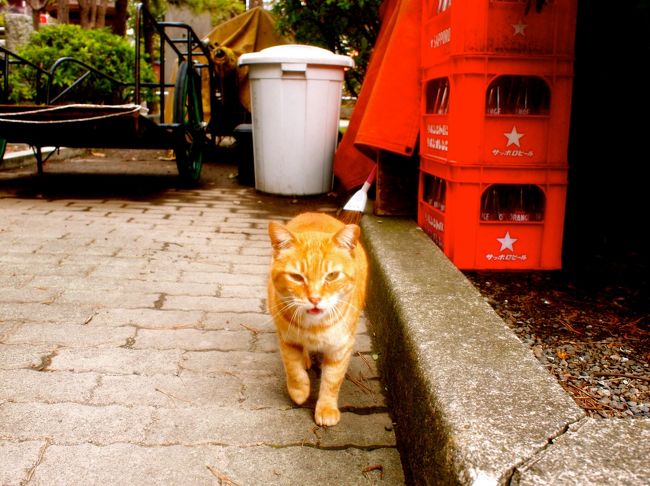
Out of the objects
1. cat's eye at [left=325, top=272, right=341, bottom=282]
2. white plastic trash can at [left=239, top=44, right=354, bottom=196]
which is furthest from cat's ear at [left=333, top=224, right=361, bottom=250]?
white plastic trash can at [left=239, top=44, right=354, bottom=196]

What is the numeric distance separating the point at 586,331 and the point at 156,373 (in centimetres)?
166

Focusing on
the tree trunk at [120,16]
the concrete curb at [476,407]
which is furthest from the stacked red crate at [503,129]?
the tree trunk at [120,16]

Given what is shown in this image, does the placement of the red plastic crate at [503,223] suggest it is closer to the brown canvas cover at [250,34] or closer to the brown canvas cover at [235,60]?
the brown canvas cover at [235,60]

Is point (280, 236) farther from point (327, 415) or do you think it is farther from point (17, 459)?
point (17, 459)

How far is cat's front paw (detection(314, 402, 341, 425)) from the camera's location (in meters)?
2.03

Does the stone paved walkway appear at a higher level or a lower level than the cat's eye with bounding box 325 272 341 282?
lower

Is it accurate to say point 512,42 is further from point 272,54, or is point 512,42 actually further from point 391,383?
point 272,54

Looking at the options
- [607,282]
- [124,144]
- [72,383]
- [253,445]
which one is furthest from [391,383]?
[124,144]

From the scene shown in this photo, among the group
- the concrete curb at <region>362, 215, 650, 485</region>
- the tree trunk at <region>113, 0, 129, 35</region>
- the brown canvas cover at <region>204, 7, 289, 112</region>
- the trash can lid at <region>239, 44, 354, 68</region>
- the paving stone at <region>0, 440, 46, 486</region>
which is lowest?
the paving stone at <region>0, 440, 46, 486</region>

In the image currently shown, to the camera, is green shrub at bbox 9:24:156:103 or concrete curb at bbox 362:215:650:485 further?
green shrub at bbox 9:24:156:103

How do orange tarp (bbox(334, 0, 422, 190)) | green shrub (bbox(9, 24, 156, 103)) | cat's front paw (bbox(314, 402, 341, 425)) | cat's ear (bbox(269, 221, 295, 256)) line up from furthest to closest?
green shrub (bbox(9, 24, 156, 103)), orange tarp (bbox(334, 0, 422, 190)), cat's ear (bbox(269, 221, 295, 256)), cat's front paw (bbox(314, 402, 341, 425))

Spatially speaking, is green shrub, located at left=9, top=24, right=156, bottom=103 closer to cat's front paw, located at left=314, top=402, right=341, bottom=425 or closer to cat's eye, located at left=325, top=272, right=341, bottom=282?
cat's eye, located at left=325, top=272, right=341, bottom=282

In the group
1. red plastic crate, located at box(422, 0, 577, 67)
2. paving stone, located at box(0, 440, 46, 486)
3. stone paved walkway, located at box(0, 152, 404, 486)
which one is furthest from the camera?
red plastic crate, located at box(422, 0, 577, 67)

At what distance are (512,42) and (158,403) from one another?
2.19 meters
